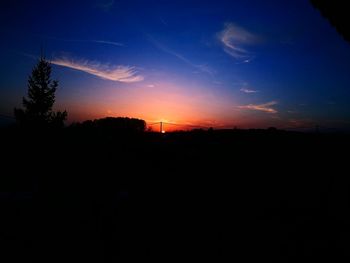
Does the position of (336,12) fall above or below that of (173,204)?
above

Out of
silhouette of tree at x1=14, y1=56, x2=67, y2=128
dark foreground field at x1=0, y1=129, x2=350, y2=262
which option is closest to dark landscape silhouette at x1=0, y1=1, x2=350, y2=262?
dark foreground field at x1=0, y1=129, x2=350, y2=262

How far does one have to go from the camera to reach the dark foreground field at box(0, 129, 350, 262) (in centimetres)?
347

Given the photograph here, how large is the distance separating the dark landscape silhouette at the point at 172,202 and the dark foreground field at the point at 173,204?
25mm

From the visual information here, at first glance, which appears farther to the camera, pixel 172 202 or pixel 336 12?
pixel 172 202

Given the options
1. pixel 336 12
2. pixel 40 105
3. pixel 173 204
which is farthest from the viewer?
pixel 40 105

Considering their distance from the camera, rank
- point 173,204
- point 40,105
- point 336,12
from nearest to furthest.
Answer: point 336,12 < point 173,204 < point 40,105

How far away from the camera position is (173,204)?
5.11 metres

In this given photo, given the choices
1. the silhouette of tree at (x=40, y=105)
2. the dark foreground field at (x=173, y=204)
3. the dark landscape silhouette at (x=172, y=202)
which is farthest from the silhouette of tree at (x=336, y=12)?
the silhouette of tree at (x=40, y=105)

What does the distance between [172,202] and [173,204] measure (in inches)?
4.1

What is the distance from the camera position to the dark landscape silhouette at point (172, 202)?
3467 millimetres

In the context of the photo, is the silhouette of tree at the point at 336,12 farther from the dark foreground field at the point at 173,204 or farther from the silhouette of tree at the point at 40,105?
the silhouette of tree at the point at 40,105

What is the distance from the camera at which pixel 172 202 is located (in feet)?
17.1

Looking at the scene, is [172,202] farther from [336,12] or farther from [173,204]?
[336,12]

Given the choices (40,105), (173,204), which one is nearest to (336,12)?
(173,204)
